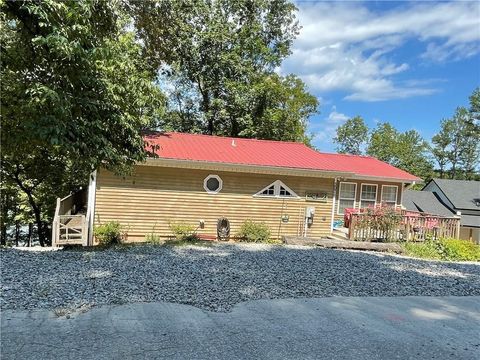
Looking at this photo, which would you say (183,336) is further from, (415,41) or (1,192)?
(1,192)

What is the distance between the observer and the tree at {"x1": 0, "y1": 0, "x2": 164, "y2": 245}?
20.6 feet

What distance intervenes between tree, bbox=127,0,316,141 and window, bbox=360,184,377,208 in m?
6.59

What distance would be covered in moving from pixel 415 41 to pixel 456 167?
41731 millimetres

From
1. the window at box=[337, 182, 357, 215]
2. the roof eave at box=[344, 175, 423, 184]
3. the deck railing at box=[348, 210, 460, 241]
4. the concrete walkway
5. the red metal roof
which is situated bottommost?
the concrete walkway

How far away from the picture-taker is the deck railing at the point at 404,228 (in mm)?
12875

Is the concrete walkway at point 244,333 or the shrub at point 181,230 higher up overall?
the concrete walkway at point 244,333

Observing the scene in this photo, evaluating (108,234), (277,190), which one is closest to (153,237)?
(108,234)

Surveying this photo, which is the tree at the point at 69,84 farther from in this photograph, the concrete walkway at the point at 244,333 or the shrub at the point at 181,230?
the shrub at the point at 181,230

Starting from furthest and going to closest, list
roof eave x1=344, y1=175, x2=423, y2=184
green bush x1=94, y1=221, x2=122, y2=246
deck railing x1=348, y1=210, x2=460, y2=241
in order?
roof eave x1=344, y1=175, x2=423, y2=184
deck railing x1=348, y1=210, x2=460, y2=241
green bush x1=94, y1=221, x2=122, y2=246

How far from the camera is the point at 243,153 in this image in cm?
1441

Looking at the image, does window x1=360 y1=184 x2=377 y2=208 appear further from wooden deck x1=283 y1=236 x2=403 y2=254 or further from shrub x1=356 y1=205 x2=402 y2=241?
wooden deck x1=283 y1=236 x2=403 y2=254

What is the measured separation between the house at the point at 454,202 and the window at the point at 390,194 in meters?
6.78

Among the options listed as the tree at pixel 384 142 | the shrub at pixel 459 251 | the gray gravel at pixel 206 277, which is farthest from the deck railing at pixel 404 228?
the tree at pixel 384 142

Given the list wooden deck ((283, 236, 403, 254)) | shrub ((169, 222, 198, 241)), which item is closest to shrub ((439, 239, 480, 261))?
wooden deck ((283, 236, 403, 254))
